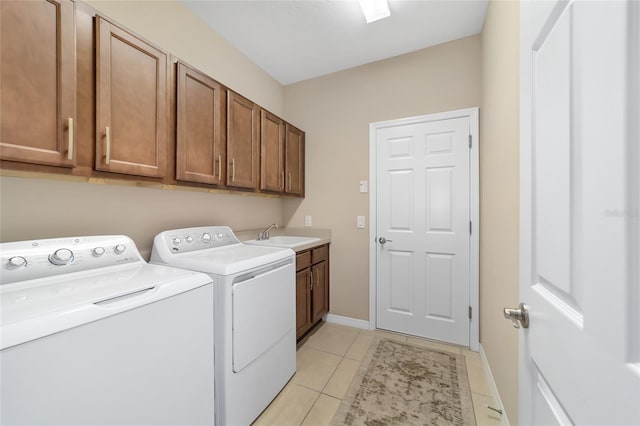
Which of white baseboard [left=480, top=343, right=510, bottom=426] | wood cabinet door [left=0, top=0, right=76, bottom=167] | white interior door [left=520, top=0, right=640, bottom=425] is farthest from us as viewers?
white baseboard [left=480, top=343, right=510, bottom=426]

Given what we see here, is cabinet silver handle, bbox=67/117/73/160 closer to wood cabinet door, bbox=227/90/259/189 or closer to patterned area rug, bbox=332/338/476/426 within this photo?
wood cabinet door, bbox=227/90/259/189

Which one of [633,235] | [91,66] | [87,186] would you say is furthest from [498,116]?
[87,186]

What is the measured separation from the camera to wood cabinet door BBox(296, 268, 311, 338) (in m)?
2.19

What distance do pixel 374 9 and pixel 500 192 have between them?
5.26 ft

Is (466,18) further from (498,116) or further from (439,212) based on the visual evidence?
(439,212)

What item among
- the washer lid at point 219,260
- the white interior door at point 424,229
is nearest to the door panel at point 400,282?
the white interior door at point 424,229

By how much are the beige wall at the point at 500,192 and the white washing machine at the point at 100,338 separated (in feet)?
5.08

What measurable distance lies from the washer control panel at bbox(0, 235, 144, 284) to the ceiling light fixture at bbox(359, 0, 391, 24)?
2.23 meters

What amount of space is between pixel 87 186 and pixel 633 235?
2.02m

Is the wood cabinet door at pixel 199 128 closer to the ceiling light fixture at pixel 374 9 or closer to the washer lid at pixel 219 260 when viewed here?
the washer lid at pixel 219 260

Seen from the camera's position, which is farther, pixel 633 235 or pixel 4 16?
pixel 4 16

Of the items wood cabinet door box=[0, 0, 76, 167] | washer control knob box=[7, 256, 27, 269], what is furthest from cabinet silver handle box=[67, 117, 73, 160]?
washer control knob box=[7, 256, 27, 269]

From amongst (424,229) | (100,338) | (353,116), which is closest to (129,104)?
(100,338)

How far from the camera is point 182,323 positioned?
3.53 ft
